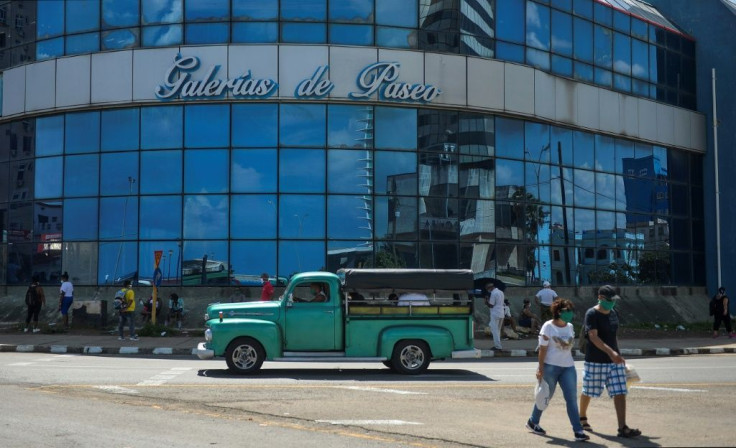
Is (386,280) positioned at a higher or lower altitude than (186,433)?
higher

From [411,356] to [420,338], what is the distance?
0.39m

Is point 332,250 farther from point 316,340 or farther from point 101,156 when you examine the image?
A: point 316,340

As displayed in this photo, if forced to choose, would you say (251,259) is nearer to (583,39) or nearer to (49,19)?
(49,19)

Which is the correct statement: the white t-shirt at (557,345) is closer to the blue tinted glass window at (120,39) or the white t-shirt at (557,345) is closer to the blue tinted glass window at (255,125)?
the blue tinted glass window at (255,125)

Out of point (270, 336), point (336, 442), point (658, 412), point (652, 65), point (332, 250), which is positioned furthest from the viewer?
point (652, 65)

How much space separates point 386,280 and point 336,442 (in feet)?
29.4

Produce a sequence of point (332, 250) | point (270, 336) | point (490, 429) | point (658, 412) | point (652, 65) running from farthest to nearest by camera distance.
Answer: point (652, 65)
point (332, 250)
point (270, 336)
point (658, 412)
point (490, 429)

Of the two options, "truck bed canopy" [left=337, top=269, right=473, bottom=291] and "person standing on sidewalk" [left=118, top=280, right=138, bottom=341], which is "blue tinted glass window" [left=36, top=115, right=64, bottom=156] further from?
"truck bed canopy" [left=337, top=269, right=473, bottom=291]

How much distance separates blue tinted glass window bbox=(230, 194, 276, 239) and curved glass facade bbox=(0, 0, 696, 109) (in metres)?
5.63

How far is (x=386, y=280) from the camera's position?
19.3m

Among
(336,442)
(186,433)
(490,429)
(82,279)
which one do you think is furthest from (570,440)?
(82,279)

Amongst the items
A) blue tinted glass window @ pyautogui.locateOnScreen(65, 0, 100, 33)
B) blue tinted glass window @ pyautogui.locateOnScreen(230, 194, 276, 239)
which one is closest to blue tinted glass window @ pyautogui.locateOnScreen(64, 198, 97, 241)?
blue tinted glass window @ pyautogui.locateOnScreen(230, 194, 276, 239)

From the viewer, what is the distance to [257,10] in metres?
33.2

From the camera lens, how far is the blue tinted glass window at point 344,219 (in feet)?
→ 107
